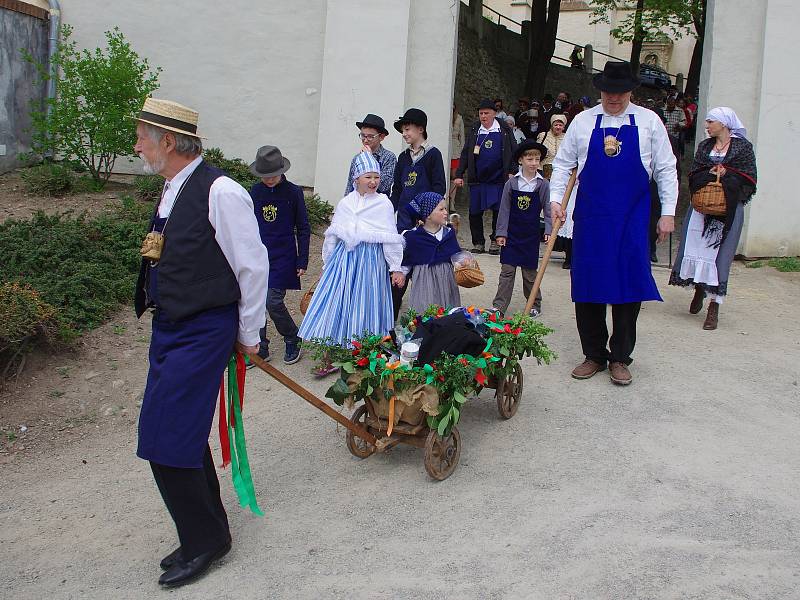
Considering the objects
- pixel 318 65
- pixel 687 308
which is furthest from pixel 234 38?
pixel 687 308

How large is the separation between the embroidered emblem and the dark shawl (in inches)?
151

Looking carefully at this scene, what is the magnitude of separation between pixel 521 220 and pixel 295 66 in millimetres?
5297

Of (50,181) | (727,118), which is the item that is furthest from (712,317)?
(50,181)

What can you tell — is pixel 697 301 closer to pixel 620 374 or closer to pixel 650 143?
pixel 620 374

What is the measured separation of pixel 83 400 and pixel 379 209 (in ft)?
8.82

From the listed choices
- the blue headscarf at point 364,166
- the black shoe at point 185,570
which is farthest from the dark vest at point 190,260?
the blue headscarf at point 364,166

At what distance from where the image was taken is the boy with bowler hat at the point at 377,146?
788 centimetres

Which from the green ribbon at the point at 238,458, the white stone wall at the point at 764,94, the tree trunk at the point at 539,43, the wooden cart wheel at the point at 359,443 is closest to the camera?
the green ribbon at the point at 238,458

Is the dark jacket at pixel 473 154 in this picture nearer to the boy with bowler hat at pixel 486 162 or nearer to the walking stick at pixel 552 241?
the boy with bowler hat at pixel 486 162

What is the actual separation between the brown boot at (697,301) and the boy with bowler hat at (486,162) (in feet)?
9.41

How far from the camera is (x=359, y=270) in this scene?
6.45m

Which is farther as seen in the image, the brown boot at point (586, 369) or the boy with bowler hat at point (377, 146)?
the boy with bowler hat at point (377, 146)

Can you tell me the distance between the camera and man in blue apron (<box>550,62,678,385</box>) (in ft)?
19.7

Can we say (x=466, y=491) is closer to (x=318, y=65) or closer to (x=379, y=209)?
(x=379, y=209)
